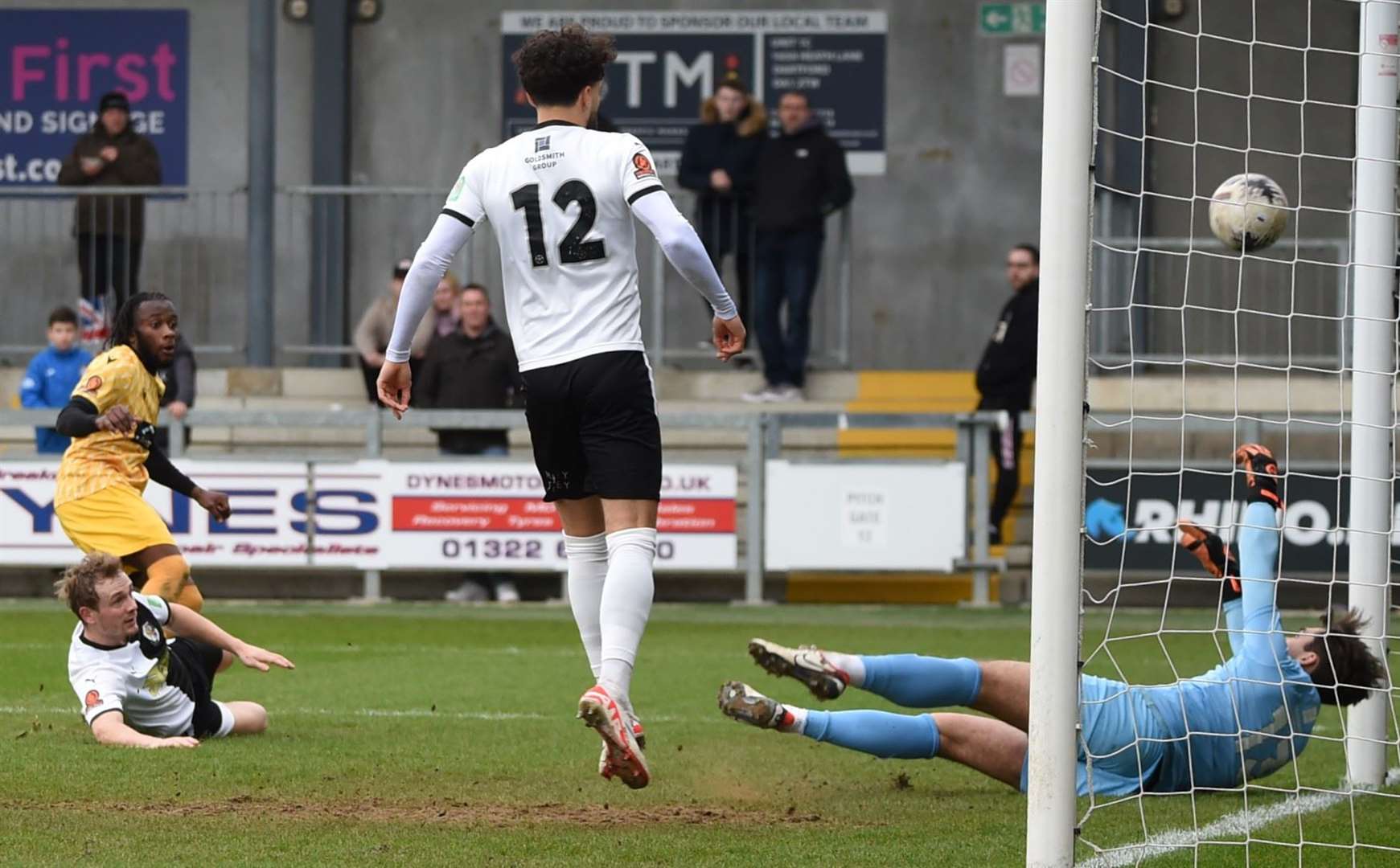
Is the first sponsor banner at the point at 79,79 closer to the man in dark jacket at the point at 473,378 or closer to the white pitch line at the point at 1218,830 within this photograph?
the man in dark jacket at the point at 473,378

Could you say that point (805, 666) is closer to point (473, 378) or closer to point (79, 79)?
point (473, 378)

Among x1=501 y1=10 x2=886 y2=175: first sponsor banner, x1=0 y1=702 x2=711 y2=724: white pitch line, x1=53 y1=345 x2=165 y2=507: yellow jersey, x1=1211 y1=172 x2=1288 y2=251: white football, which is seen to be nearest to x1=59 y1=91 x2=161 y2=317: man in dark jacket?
x1=501 y1=10 x2=886 y2=175: first sponsor banner

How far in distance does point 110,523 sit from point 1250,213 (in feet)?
15.9

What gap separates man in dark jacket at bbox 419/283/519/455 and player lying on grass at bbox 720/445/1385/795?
870 centimetres

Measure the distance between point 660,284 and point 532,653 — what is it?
6.16 m

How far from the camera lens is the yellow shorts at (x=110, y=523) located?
8.52 metres

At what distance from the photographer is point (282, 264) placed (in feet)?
62.7

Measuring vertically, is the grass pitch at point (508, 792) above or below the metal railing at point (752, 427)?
below

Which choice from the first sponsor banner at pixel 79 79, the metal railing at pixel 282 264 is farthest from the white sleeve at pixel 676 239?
the first sponsor banner at pixel 79 79

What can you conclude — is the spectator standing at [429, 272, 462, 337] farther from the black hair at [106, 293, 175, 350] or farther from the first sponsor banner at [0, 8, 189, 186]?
the black hair at [106, 293, 175, 350]

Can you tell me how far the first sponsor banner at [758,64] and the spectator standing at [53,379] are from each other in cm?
539

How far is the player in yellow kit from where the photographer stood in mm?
8352

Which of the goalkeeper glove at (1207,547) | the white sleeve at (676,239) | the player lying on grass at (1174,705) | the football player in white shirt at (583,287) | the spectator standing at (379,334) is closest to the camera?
the white sleeve at (676,239)

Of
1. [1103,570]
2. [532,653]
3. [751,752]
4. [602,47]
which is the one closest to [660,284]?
[1103,570]
